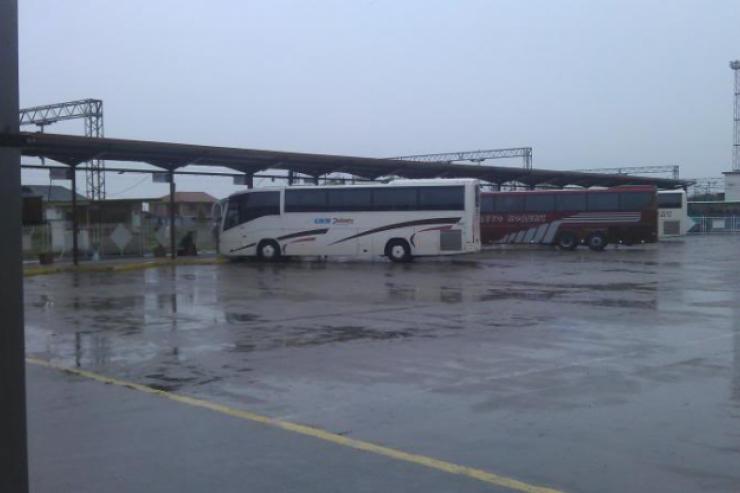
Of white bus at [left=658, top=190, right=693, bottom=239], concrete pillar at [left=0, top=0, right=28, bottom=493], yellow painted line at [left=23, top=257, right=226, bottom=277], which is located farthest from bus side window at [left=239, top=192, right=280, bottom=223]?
concrete pillar at [left=0, top=0, right=28, bottom=493]

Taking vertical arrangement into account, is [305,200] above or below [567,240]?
above

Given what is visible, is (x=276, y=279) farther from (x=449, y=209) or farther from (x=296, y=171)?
(x=296, y=171)

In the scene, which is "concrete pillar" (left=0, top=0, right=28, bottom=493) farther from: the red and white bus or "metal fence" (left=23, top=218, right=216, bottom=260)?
the red and white bus

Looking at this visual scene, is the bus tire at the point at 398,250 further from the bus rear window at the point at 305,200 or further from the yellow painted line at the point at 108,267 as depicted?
the yellow painted line at the point at 108,267

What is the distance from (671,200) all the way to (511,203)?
586 inches

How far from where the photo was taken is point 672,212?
53.1 m

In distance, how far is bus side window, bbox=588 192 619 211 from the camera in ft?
137

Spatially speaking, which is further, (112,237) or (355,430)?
(112,237)

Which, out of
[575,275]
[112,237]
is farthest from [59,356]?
[112,237]

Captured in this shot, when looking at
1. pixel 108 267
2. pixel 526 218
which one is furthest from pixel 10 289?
pixel 526 218

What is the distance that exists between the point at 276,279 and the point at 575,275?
353 inches

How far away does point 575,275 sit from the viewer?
81.8 feet

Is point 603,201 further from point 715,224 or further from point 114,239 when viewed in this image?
point 715,224

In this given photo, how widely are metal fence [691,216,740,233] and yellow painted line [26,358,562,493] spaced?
238ft
